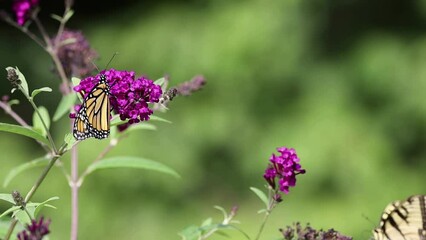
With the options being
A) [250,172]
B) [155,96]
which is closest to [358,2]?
[250,172]

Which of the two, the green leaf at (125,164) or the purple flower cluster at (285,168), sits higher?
the green leaf at (125,164)

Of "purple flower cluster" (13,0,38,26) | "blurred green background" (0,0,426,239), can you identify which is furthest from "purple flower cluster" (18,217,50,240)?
"blurred green background" (0,0,426,239)

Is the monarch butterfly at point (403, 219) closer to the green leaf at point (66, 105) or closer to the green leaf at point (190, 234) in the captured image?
the green leaf at point (190, 234)

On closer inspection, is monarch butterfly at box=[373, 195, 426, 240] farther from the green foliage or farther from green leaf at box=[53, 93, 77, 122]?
green leaf at box=[53, 93, 77, 122]

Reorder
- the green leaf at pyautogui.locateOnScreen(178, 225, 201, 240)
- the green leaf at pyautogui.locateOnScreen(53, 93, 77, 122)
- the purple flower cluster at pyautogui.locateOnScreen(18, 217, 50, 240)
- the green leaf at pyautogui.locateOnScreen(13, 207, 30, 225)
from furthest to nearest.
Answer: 1. the green leaf at pyautogui.locateOnScreen(53, 93, 77, 122)
2. the green leaf at pyautogui.locateOnScreen(178, 225, 201, 240)
3. the green leaf at pyautogui.locateOnScreen(13, 207, 30, 225)
4. the purple flower cluster at pyautogui.locateOnScreen(18, 217, 50, 240)

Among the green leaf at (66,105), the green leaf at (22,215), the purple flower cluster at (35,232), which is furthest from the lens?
the green leaf at (66,105)

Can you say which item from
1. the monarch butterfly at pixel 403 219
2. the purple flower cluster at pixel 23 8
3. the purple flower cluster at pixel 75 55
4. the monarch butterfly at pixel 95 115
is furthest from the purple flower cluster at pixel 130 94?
the monarch butterfly at pixel 403 219

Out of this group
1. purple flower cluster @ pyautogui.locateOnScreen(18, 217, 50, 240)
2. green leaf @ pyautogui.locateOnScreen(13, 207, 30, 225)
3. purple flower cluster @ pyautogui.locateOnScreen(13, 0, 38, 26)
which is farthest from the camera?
purple flower cluster @ pyautogui.locateOnScreen(13, 0, 38, 26)
